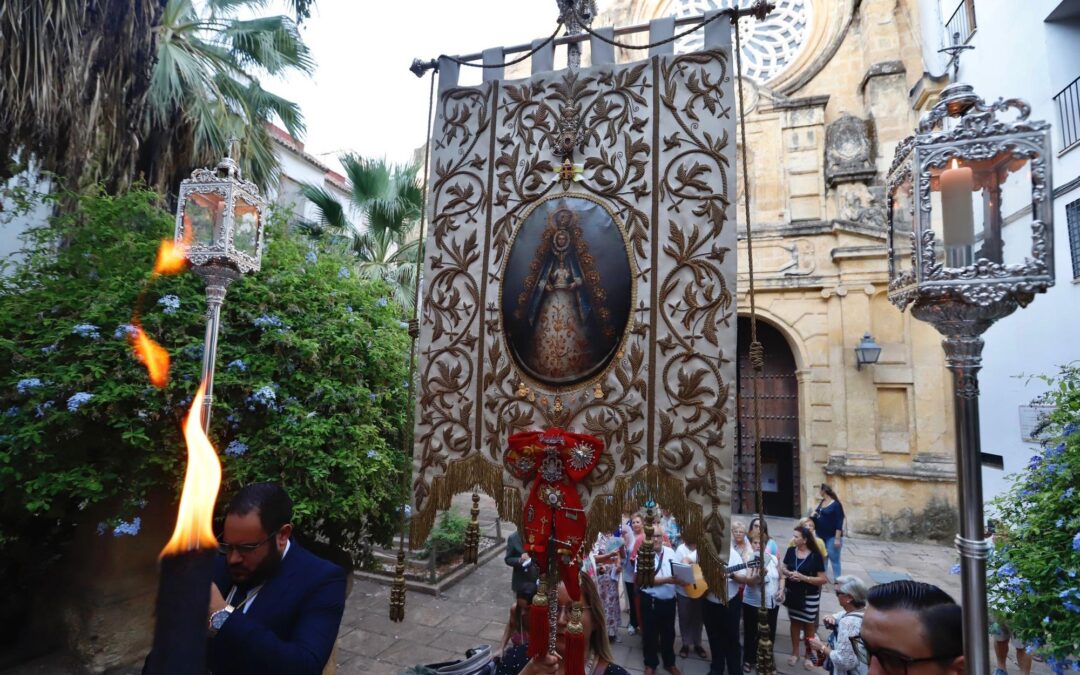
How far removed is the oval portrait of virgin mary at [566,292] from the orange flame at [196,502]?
4.85 feet

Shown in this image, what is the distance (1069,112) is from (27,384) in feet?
34.0

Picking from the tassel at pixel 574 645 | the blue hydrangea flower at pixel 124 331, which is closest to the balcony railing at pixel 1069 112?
the tassel at pixel 574 645

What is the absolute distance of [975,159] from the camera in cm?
184

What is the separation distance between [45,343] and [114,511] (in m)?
1.34

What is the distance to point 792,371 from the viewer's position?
11719 millimetres

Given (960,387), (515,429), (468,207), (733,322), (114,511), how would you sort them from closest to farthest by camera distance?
(960,387)
(733,322)
(515,429)
(468,207)
(114,511)

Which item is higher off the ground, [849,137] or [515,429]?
[849,137]

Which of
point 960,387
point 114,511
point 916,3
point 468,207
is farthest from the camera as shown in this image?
point 916,3

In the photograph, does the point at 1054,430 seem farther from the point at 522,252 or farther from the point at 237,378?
the point at 237,378

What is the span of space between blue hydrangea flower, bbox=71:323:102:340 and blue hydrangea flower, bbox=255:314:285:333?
89 cm

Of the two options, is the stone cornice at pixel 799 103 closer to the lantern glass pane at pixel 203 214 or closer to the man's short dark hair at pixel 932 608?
the lantern glass pane at pixel 203 214

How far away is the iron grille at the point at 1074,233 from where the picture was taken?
5809 millimetres

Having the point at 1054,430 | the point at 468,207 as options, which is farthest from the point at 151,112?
the point at 1054,430

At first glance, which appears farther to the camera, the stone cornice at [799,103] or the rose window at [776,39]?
the rose window at [776,39]
